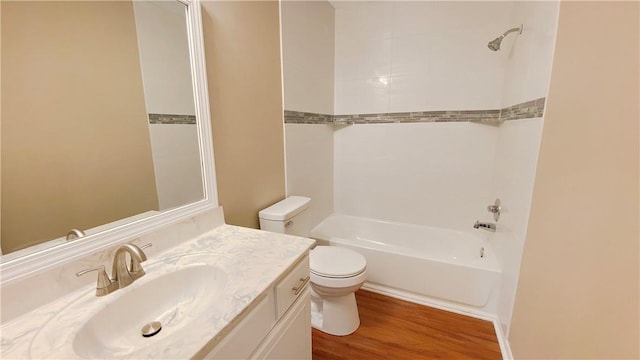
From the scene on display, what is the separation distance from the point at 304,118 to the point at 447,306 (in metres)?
1.78

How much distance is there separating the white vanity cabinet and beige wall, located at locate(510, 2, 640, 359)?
1.11 m

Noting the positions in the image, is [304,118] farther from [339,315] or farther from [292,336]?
[292,336]

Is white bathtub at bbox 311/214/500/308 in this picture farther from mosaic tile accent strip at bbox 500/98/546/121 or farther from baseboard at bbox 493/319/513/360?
mosaic tile accent strip at bbox 500/98/546/121

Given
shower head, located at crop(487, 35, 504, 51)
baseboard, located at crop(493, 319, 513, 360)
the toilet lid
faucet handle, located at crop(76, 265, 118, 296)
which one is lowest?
baseboard, located at crop(493, 319, 513, 360)

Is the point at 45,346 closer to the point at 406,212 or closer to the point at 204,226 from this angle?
the point at 204,226

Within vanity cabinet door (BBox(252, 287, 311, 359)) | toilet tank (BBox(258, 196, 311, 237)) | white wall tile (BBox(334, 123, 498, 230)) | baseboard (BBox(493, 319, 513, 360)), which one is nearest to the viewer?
vanity cabinet door (BBox(252, 287, 311, 359))

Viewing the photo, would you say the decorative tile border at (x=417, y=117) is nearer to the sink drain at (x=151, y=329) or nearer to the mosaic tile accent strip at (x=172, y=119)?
the mosaic tile accent strip at (x=172, y=119)

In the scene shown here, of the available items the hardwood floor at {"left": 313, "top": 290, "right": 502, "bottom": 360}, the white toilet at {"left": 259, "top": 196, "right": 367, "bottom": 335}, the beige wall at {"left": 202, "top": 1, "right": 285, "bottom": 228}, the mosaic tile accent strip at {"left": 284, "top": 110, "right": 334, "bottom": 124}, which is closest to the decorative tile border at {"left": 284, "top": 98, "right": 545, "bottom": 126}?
the mosaic tile accent strip at {"left": 284, "top": 110, "right": 334, "bottom": 124}

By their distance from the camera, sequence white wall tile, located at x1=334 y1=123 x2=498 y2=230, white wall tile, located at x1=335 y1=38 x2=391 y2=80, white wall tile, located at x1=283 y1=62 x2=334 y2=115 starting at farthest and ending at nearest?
1. white wall tile, located at x1=335 y1=38 x2=391 y2=80
2. white wall tile, located at x1=334 y1=123 x2=498 y2=230
3. white wall tile, located at x1=283 y1=62 x2=334 y2=115

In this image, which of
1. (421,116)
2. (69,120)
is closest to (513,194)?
(421,116)

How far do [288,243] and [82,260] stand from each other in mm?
675

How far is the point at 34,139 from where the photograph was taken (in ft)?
2.53

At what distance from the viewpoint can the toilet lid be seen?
1565 mm

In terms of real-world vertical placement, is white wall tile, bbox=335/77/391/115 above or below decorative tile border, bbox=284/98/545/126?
above
